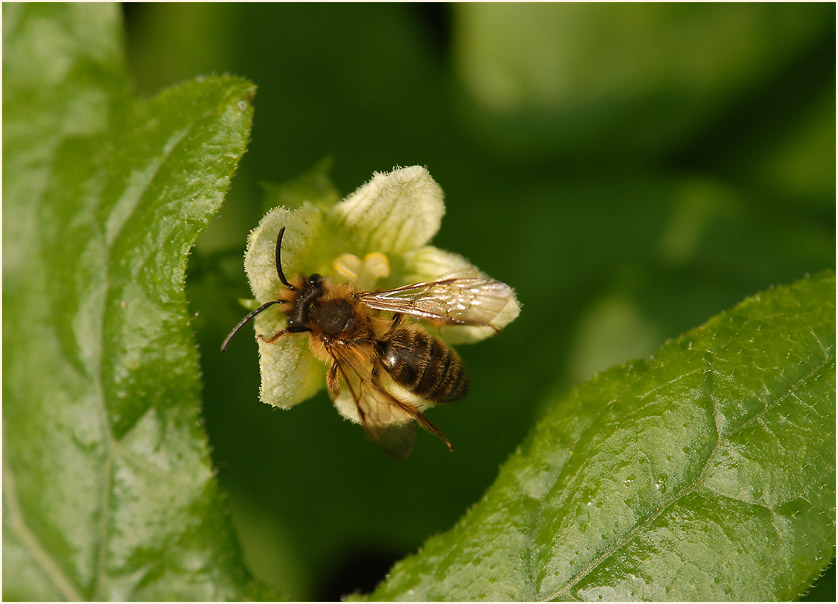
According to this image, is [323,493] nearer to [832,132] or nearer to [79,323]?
[79,323]

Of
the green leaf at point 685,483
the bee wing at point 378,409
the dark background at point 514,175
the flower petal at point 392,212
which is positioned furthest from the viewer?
the dark background at point 514,175

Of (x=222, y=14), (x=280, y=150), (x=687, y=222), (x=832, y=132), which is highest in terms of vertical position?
(x=222, y=14)

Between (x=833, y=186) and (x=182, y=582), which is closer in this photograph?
(x=182, y=582)

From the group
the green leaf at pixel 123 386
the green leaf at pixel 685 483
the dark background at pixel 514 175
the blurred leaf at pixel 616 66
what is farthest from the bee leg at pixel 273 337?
the blurred leaf at pixel 616 66

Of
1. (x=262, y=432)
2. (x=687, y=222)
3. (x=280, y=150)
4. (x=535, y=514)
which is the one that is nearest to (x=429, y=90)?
(x=280, y=150)

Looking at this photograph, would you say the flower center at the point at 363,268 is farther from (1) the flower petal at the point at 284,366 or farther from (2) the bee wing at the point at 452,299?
(1) the flower petal at the point at 284,366

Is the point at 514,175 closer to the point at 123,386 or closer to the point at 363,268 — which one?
the point at 363,268

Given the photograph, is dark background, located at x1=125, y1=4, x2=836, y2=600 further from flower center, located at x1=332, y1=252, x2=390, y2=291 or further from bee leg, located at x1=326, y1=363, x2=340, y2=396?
bee leg, located at x1=326, y1=363, x2=340, y2=396
